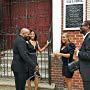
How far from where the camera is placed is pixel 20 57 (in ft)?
25.4

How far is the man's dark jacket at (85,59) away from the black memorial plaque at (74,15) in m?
2.70

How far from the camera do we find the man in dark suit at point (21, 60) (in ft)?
25.0

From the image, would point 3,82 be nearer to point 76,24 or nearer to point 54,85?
point 54,85

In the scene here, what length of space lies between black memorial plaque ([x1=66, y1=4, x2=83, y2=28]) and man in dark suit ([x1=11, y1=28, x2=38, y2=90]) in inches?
65.8

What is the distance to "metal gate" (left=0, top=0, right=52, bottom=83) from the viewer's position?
33.6 ft

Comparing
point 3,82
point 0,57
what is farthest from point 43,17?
point 3,82

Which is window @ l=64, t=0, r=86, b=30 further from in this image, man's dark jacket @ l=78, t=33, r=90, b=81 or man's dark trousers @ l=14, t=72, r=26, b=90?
man's dark jacket @ l=78, t=33, r=90, b=81

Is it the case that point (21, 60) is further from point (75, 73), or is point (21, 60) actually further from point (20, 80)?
point (75, 73)

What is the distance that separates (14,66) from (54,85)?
1.68 meters

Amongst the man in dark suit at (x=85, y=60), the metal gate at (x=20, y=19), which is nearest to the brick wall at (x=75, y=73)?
the metal gate at (x=20, y=19)

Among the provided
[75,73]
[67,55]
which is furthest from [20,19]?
[67,55]

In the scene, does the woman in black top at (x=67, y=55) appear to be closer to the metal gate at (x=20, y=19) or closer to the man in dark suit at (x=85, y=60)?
the man in dark suit at (x=85, y=60)

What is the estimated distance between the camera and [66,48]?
8.17m

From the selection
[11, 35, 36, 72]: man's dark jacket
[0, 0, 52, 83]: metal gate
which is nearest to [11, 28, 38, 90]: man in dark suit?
[11, 35, 36, 72]: man's dark jacket
